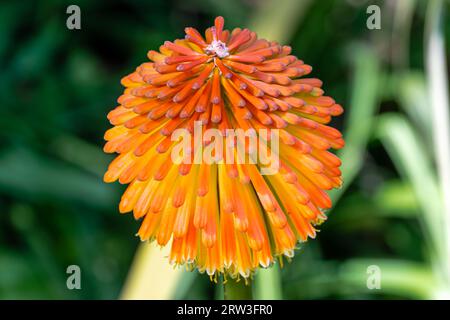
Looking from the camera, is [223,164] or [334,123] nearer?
[223,164]

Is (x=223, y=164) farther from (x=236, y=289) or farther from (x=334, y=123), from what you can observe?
(x=334, y=123)

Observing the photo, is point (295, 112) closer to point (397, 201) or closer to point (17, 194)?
point (397, 201)

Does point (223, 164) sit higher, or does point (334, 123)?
point (334, 123)

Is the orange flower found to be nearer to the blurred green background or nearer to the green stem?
the green stem

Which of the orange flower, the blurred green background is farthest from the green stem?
the blurred green background

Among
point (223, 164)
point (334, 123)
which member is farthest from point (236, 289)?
point (334, 123)

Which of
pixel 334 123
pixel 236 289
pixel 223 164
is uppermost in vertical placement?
pixel 334 123
